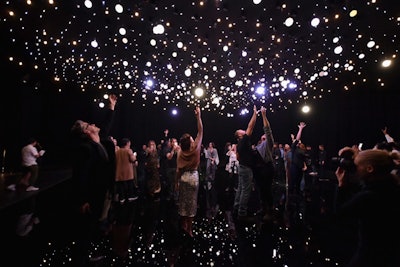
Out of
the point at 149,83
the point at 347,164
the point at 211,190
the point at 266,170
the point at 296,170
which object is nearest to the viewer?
the point at 347,164

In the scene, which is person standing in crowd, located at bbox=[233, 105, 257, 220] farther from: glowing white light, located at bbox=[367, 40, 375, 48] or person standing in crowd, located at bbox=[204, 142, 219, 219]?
glowing white light, located at bbox=[367, 40, 375, 48]

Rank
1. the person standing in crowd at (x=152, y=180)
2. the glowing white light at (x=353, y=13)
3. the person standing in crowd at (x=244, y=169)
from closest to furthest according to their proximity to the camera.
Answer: the person standing in crowd at (x=244, y=169), the person standing in crowd at (x=152, y=180), the glowing white light at (x=353, y=13)

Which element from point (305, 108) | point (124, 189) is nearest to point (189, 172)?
point (124, 189)

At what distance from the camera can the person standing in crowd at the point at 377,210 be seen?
206 centimetres

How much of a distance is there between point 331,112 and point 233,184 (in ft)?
35.2

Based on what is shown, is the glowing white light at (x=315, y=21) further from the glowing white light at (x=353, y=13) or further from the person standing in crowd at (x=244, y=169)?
the person standing in crowd at (x=244, y=169)

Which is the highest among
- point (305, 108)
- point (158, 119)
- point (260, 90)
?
point (260, 90)

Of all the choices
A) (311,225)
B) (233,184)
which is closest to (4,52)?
(233,184)

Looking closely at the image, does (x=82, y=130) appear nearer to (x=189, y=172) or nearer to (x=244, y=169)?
(x=189, y=172)

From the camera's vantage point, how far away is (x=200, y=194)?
9.32 meters

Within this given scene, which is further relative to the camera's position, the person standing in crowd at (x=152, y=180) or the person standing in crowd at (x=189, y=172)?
the person standing in crowd at (x=152, y=180)

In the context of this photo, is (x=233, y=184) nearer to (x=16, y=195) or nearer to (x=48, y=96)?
(x=16, y=195)

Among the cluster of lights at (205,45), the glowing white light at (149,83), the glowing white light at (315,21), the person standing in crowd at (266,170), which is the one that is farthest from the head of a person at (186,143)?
the glowing white light at (149,83)

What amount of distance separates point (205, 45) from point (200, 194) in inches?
229
